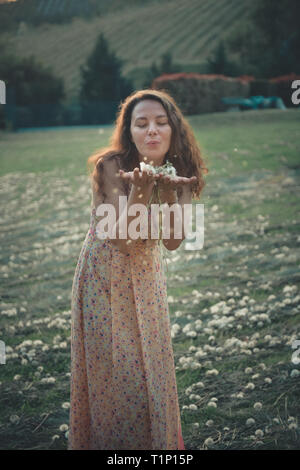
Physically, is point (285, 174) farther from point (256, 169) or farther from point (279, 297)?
point (279, 297)

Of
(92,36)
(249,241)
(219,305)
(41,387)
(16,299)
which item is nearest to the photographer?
(41,387)

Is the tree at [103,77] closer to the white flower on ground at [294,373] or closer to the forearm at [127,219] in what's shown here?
the white flower on ground at [294,373]

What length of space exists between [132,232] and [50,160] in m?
18.1

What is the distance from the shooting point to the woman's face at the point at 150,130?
2.29 metres

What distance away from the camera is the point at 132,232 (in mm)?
2174

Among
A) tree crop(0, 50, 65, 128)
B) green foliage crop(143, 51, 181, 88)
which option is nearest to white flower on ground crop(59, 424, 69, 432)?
green foliage crop(143, 51, 181, 88)

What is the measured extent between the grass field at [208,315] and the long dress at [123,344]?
2.98ft

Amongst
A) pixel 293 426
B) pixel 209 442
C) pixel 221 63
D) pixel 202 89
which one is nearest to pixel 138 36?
pixel 221 63

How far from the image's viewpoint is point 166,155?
2506 mm

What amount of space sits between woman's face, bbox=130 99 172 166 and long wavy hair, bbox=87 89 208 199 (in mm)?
47

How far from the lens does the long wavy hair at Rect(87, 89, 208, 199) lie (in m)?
2.36

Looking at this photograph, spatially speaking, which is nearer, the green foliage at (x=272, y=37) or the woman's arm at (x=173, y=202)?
the woman's arm at (x=173, y=202)

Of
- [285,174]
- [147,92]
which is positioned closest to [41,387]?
[147,92]

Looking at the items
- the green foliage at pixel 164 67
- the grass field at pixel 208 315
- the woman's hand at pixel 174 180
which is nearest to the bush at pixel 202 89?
the green foliage at pixel 164 67
